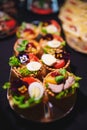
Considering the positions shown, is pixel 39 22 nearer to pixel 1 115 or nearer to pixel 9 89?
pixel 9 89

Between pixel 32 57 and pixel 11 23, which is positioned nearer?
pixel 32 57

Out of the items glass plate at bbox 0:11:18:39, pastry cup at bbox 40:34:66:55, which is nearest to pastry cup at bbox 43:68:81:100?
pastry cup at bbox 40:34:66:55

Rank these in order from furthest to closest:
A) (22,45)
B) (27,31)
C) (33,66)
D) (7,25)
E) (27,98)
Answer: (7,25) < (27,31) < (22,45) < (33,66) < (27,98)

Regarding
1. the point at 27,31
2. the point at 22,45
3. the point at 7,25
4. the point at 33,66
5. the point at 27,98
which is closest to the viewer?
the point at 27,98

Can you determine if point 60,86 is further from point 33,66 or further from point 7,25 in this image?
point 7,25

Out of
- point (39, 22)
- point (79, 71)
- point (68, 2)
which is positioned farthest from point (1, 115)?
point (68, 2)

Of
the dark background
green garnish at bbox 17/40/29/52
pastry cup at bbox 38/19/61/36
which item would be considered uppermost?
green garnish at bbox 17/40/29/52

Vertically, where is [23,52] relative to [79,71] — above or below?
above

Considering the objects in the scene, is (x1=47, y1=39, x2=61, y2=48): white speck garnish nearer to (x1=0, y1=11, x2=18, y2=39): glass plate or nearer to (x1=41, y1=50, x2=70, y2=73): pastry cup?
(x1=41, y1=50, x2=70, y2=73): pastry cup

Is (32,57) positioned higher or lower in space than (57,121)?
higher

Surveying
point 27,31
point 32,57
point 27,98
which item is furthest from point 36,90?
point 27,31

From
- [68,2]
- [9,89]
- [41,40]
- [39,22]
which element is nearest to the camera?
[9,89]
